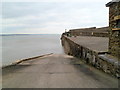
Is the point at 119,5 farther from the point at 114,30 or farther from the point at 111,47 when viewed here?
the point at 111,47

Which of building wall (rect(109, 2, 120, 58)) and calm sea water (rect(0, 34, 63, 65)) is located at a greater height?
building wall (rect(109, 2, 120, 58))

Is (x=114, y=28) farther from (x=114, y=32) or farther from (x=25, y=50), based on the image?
(x=25, y=50)

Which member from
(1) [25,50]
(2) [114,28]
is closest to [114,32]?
(2) [114,28]

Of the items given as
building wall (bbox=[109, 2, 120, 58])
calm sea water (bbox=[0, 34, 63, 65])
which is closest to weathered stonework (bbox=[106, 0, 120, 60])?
building wall (bbox=[109, 2, 120, 58])

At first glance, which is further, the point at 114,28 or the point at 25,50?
the point at 25,50

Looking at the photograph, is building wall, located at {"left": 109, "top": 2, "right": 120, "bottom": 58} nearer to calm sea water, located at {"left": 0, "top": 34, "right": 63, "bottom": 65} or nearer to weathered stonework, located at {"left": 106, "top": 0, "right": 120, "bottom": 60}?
weathered stonework, located at {"left": 106, "top": 0, "right": 120, "bottom": 60}

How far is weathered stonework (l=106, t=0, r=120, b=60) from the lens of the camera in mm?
5564

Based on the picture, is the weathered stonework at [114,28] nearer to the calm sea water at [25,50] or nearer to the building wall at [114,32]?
the building wall at [114,32]

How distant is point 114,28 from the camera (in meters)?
5.89

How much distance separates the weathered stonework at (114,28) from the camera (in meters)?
5.56

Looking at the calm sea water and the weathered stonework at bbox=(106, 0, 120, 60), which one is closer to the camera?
the weathered stonework at bbox=(106, 0, 120, 60)

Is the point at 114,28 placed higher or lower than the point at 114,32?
higher

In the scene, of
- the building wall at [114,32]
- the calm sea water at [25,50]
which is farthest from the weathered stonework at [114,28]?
the calm sea water at [25,50]

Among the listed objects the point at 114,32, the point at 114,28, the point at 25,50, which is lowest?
the point at 25,50
